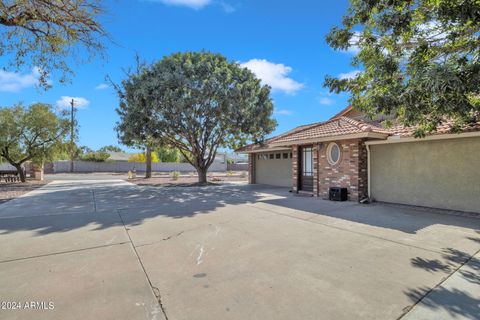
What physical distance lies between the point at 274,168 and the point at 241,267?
1331 cm

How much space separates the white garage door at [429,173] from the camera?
24.4 feet

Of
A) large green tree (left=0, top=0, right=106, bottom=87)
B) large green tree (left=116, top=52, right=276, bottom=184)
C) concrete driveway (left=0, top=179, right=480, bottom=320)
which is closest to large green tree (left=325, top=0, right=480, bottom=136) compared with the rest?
concrete driveway (left=0, top=179, right=480, bottom=320)

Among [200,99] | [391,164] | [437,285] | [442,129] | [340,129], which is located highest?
[200,99]

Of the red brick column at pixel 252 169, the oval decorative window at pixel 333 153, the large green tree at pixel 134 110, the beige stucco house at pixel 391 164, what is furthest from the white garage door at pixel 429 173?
the large green tree at pixel 134 110

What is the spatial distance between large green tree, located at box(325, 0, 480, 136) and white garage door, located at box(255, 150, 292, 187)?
888 cm

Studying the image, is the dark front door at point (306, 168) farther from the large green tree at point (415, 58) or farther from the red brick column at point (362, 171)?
the large green tree at point (415, 58)

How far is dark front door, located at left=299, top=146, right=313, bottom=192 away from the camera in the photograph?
12.0m

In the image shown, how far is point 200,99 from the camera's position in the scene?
1454cm

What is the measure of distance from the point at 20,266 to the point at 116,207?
5.07 metres

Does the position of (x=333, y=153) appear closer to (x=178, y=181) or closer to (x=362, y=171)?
(x=362, y=171)

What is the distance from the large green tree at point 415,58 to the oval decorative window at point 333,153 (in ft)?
11.6

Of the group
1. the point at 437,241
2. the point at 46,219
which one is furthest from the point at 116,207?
the point at 437,241

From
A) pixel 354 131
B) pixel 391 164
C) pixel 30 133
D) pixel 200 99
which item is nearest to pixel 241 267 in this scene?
pixel 354 131

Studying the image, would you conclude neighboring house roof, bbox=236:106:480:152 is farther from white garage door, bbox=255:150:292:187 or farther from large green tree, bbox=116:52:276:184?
large green tree, bbox=116:52:276:184
